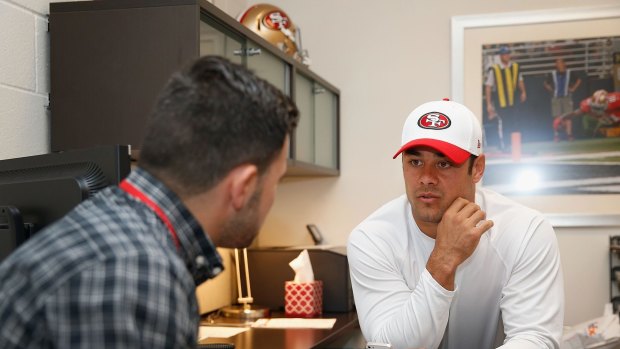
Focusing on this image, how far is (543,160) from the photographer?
11.7ft

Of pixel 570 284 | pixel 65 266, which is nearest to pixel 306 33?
pixel 570 284

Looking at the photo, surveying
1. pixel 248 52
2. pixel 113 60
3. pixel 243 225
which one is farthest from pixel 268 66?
pixel 243 225

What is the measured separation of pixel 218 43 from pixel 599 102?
6.65 ft

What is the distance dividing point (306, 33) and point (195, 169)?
3.11 metres

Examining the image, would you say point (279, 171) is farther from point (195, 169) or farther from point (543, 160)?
point (543, 160)

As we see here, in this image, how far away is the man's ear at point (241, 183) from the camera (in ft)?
2.96

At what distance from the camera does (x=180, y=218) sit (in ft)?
2.84

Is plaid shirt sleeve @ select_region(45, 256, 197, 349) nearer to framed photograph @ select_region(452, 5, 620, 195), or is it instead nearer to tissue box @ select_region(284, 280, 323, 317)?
tissue box @ select_region(284, 280, 323, 317)

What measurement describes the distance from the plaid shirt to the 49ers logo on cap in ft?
4.05

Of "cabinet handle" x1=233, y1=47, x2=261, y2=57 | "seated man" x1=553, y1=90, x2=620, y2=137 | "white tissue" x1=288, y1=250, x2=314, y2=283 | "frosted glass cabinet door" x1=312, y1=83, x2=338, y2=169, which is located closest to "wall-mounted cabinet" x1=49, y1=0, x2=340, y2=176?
"cabinet handle" x1=233, y1=47, x2=261, y2=57

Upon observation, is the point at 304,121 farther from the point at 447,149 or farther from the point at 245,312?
the point at 447,149

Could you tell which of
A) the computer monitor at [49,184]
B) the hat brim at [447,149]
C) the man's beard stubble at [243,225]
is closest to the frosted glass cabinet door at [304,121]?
the hat brim at [447,149]

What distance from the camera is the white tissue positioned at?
323 centimetres

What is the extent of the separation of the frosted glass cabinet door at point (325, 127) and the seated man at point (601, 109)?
3.59 feet
